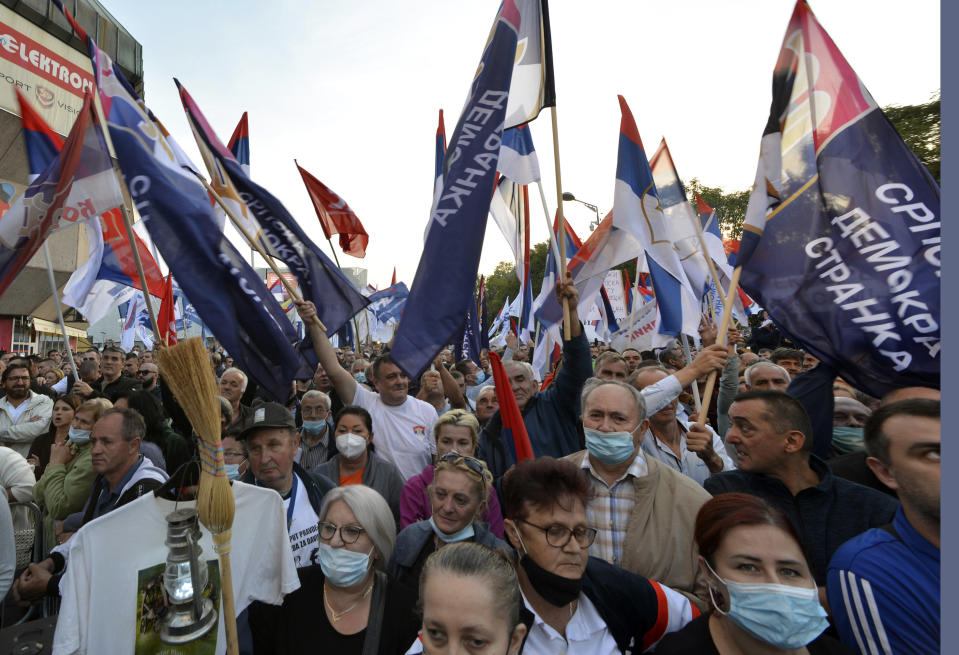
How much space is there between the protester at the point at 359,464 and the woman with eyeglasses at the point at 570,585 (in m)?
1.92

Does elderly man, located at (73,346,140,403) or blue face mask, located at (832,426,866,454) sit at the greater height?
elderly man, located at (73,346,140,403)

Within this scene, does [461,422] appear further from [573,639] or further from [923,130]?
[923,130]

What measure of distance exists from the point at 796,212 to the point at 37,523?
5.15m

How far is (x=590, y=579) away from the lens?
2186 millimetres

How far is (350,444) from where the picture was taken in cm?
392

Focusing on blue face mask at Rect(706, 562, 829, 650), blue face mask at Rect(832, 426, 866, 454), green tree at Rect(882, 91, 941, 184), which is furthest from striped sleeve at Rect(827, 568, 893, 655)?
green tree at Rect(882, 91, 941, 184)

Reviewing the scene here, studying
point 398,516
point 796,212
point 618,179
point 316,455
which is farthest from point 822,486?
point 316,455

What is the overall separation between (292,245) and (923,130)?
1572 centimetres

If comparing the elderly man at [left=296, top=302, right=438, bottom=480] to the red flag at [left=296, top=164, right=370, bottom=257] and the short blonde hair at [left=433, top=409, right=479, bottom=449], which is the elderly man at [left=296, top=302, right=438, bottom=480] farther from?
the red flag at [left=296, top=164, right=370, bottom=257]

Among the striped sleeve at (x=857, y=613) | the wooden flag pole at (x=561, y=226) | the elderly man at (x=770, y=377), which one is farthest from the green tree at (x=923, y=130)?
the striped sleeve at (x=857, y=613)

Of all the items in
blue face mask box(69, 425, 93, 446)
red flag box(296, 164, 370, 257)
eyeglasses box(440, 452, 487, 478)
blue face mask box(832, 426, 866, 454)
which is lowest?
blue face mask box(832, 426, 866, 454)

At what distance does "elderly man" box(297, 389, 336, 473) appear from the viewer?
5109 millimetres

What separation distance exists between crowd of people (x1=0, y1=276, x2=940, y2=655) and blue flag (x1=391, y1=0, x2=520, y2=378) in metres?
0.61

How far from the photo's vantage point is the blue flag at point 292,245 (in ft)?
15.1
